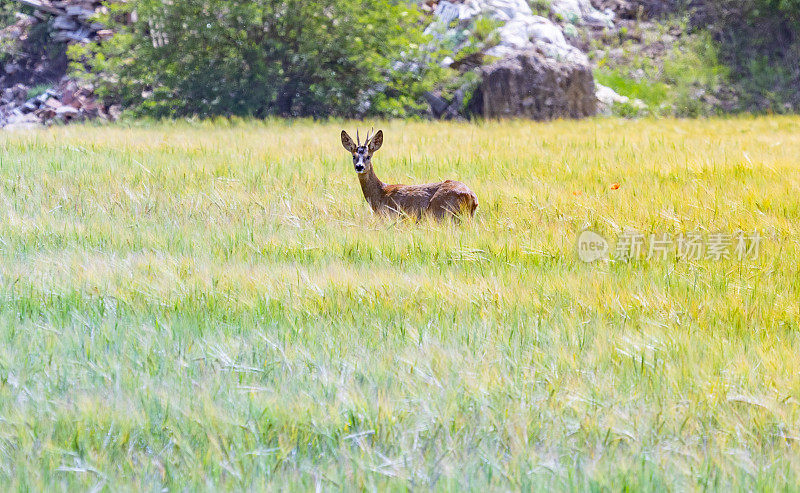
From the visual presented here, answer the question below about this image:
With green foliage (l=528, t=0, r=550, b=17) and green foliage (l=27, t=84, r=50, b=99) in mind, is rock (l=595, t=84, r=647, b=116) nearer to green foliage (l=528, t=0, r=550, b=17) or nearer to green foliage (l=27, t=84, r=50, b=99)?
green foliage (l=528, t=0, r=550, b=17)

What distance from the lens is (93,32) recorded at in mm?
21516

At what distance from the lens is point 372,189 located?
6754 millimetres

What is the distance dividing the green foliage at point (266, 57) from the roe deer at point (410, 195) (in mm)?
9577

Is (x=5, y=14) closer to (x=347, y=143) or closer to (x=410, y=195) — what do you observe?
(x=347, y=143)

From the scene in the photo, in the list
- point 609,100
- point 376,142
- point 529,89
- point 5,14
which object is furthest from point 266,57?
point 5,14

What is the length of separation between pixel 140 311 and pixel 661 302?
239cm

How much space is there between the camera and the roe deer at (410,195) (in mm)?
6332

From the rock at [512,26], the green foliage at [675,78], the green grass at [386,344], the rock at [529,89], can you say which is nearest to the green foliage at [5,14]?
the rock at [512,26]

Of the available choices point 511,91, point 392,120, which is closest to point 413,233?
point 392,120

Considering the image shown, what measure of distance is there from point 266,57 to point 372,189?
1053 cm

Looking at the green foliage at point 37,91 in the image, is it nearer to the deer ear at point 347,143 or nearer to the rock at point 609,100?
the rock at point 609,100

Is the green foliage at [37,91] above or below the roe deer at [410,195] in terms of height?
above

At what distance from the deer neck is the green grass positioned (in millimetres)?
183

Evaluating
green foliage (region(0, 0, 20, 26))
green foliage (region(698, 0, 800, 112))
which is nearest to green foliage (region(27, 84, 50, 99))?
green foliage (region(0, 0, 20, 26))
